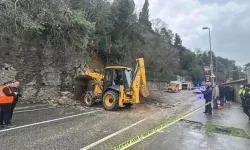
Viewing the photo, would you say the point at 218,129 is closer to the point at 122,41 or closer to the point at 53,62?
the point at 53,62

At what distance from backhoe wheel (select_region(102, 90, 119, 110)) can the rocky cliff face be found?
4.62 meters

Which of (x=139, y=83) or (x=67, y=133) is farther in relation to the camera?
(x=139, y=83)

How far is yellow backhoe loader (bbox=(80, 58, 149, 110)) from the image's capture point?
39.2 ft

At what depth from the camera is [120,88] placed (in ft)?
39.2

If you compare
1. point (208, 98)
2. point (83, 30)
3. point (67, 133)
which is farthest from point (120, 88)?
point (83, 30)

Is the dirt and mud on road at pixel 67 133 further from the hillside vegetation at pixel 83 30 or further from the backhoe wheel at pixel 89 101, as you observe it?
the hillside vegetation at pixel 83 30

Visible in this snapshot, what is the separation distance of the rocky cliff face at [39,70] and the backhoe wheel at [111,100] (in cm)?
462

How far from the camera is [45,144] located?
18.1ft

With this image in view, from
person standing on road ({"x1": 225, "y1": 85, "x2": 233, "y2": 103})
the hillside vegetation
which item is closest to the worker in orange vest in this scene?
the hillside vegetation

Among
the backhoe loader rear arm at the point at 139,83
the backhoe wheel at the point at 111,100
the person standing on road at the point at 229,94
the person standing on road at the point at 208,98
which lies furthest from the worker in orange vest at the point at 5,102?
the person standing on road at the point at 229,94

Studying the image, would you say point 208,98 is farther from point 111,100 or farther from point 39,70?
point 39,70

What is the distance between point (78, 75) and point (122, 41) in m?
14.8

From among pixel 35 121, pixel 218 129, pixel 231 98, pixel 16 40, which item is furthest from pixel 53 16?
pixel 231 98

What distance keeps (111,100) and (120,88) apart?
960 mm
